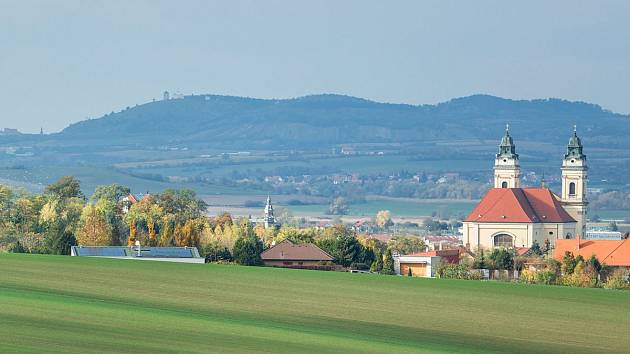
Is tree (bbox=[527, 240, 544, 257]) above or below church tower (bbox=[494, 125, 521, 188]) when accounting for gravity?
below

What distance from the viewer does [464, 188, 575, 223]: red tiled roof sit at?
546ft

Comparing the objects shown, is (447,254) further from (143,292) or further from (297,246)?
(143,292)

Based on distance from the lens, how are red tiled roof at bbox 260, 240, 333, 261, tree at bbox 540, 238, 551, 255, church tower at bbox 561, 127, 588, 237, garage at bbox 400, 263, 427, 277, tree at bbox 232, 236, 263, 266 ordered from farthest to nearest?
church tower at bbox 561, 127, 588, 237 < tree at bbox 540, 238, 551, 255 < garage at bbox 400, 263, 427, 277 < red tiled roof at bbox 260, 240, 333, 261 < tree at bbox 232, 236, 263, 266

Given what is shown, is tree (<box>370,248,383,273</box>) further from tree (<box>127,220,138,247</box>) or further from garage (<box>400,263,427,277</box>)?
tree (<box>127,220,138,247</box>)

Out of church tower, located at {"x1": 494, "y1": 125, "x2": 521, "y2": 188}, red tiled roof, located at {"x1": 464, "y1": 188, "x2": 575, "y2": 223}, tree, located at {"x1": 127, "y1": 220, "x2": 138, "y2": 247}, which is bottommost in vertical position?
tree, located at {"x1": 127, "y1": 220, "x2": 138, "y2": 247}

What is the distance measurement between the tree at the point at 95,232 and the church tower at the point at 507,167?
7564 centimetres

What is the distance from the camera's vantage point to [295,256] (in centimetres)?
10875

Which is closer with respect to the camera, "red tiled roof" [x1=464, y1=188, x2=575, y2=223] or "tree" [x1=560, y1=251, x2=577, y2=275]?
"tree" [x1=560, y1=251, x2=577, y2=275]

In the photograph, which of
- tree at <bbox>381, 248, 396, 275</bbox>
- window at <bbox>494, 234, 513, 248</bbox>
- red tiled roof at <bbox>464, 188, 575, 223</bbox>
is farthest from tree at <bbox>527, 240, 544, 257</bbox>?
tree at <bbox>381, 248, 396, 275</bbox>

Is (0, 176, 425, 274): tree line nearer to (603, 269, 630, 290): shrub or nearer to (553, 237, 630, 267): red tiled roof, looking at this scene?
(603, 269, 630, 290): shrub

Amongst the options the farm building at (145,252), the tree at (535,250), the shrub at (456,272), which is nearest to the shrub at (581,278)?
the shrub at (456,272)

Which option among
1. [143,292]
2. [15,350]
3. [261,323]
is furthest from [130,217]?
[15,350]

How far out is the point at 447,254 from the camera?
433ft

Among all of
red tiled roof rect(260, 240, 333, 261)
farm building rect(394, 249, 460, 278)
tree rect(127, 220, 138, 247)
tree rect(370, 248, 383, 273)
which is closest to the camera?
tree rect(370, 248, 383, 273)
